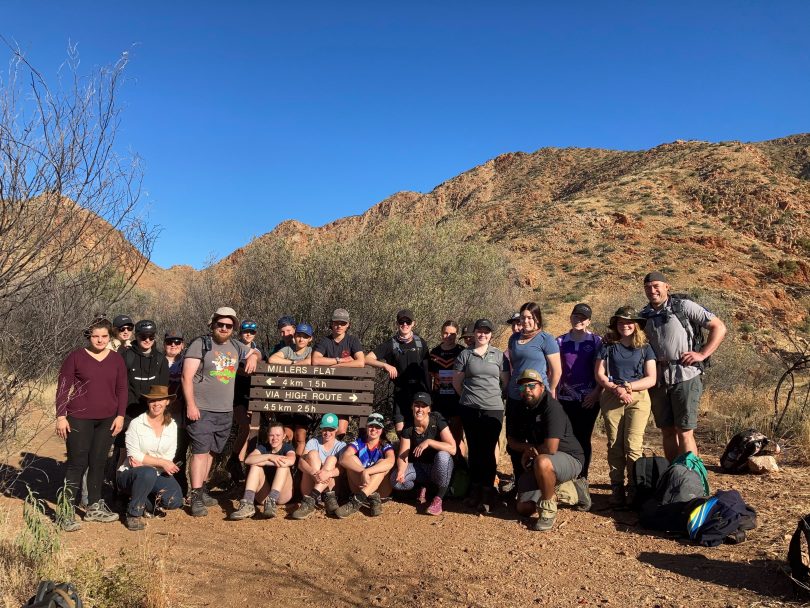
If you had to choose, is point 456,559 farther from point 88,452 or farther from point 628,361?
point 88,452

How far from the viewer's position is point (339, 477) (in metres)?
5.82

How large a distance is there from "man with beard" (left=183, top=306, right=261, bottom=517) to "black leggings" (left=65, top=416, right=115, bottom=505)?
28.2 inches

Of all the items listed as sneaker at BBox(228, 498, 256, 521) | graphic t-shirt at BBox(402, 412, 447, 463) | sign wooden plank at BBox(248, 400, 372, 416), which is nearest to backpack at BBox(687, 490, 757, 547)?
graphic t-shirt at BBox(402, 412, 447, 463)

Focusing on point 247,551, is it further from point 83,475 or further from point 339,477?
point 83,475

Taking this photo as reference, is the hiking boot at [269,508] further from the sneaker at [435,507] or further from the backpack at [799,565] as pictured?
the backpack at [799,565]

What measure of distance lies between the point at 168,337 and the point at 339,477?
2300mm

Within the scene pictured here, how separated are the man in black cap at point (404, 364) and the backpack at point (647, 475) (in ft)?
7.06

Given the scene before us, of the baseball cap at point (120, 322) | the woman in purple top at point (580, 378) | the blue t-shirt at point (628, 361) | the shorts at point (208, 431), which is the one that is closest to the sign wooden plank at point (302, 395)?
the shorts at point (208, 431)

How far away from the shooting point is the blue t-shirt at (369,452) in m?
5.73

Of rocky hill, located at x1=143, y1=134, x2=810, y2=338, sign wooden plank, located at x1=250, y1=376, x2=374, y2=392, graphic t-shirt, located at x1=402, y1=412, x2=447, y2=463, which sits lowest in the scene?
graphic t-shirt, located at x1=402, y1=412, x2=447, y2=463

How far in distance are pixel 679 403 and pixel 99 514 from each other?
5.25 meters

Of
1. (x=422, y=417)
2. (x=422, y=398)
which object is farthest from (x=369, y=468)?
(x=422, y=398)

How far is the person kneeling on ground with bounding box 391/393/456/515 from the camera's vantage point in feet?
18.3

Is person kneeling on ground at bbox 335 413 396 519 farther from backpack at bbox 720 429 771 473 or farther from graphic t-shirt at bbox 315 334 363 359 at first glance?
backpack at bbox 720 429 771 473
